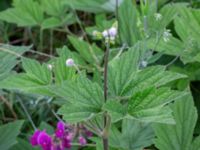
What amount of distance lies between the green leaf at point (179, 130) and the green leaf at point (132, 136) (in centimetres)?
5

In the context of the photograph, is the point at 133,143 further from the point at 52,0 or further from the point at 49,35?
the point at 49,35

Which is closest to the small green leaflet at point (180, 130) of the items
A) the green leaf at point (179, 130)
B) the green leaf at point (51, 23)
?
the green leaf at point (179, 130)

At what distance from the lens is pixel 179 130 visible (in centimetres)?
133

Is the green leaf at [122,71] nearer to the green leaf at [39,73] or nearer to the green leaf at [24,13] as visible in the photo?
the green leaf at [39,73]

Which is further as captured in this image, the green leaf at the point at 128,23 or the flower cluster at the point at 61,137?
the green leaf at the point at 128,23

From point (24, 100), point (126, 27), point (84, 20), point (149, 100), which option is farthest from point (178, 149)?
point (84, 20)

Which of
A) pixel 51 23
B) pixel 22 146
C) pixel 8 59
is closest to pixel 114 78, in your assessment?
pixel 8 59

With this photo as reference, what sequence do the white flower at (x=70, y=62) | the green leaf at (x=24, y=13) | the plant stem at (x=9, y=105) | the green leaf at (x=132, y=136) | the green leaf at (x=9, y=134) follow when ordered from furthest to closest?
Answer: the green leaf at (x=24, y=13)
the plant stem at (x=9, y=105)
the green leaf at (x=9, y=134)
the green leaf at (x=132, y=136)
the white flower at (x=70, y=62)

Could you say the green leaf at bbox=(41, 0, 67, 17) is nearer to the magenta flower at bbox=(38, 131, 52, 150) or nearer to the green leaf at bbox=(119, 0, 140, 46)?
the green leaf at bbox=(119, 0, 140, 46)

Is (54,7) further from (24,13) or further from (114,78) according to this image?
(114,78)

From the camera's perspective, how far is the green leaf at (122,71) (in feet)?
3.68

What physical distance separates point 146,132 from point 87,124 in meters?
0.26

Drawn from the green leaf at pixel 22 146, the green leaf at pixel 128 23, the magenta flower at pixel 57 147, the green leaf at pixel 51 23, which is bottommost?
the green leaf at pixel 22 146

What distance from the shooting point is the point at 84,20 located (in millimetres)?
2607
